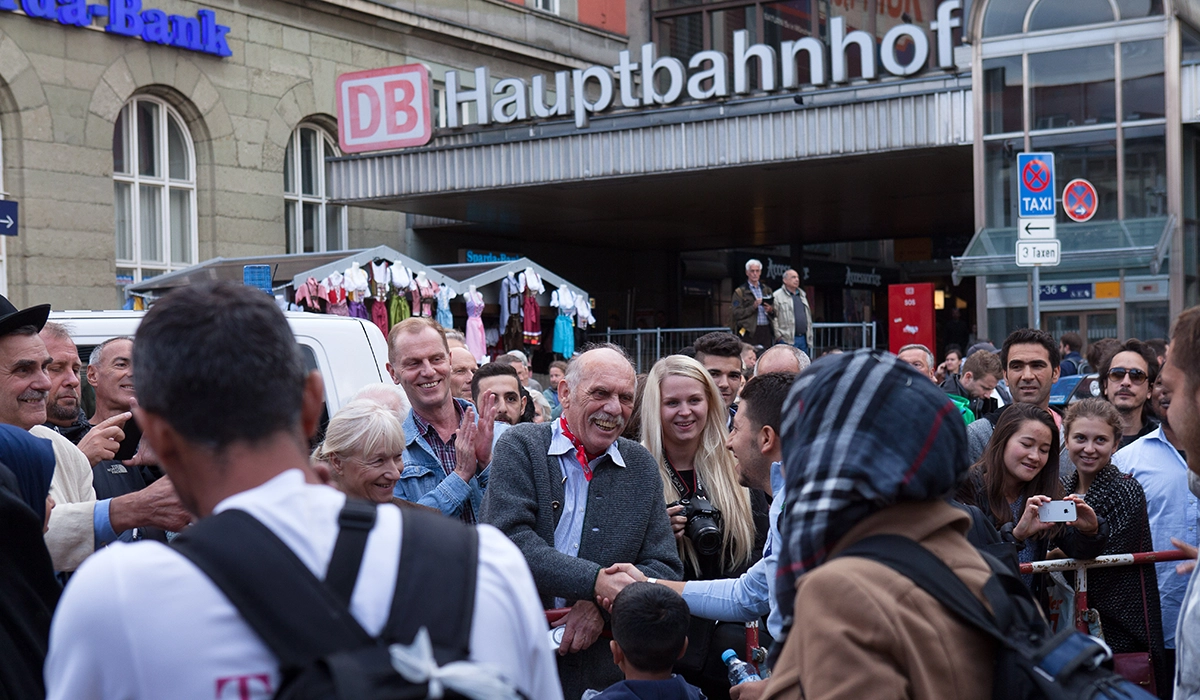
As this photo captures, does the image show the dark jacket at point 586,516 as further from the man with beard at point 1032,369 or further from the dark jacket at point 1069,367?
the dark jacket at point 1069,367

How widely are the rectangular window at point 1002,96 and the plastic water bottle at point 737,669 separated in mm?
15708

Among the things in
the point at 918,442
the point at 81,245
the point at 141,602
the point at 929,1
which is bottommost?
the point at 141,602

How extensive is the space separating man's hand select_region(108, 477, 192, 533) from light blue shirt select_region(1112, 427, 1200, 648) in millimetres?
4347

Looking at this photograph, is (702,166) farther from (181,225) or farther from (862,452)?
(862,452)

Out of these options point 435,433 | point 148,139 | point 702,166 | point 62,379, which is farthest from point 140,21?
point 435,433

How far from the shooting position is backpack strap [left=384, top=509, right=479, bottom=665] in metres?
1.73

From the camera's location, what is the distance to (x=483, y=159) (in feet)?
72.5

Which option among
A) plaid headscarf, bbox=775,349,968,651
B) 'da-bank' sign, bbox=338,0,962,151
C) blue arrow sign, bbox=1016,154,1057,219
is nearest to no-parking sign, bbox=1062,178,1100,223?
'da-bank' sign, bbox=338,0,962,151

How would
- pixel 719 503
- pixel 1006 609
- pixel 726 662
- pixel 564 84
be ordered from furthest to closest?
pixel 564 84, pixel 719 503, pixel 726 662, pixel 1006 609

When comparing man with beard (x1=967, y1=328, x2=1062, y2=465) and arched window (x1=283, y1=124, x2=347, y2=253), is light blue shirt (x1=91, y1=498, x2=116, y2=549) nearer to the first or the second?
man with beard (x1=967, y1=328, x2=1062, y2=465)

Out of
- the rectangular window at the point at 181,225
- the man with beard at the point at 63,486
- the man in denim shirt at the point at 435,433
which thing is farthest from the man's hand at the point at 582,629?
the rectangular window at the point at 181,225

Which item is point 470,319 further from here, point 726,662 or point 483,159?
point 726,662

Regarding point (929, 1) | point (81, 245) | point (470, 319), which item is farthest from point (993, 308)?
point (929, 1)

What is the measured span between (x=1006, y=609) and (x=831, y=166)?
62.1ft
